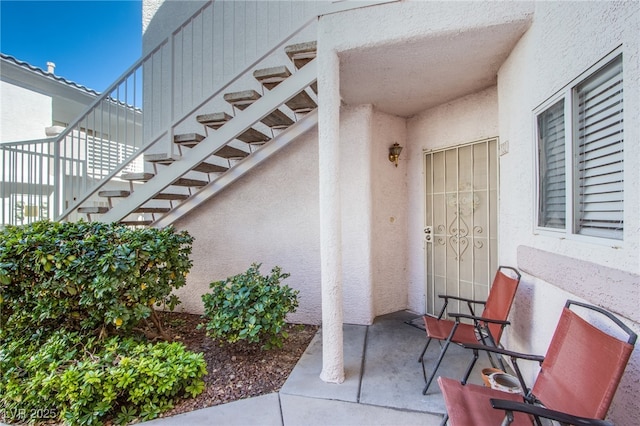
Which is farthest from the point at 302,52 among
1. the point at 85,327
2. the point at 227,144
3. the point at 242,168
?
the point at 85,327

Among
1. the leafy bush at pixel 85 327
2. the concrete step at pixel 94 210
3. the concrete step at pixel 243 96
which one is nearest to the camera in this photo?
the leafy bush at pixel 85 327

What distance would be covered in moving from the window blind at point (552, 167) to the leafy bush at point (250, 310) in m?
2.78

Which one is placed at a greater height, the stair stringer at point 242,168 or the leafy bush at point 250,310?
the stair stringer at point 242,168

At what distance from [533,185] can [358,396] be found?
2577mm

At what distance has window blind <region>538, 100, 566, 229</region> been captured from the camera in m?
2.38

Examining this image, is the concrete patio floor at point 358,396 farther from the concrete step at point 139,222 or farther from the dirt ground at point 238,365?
the concrete step at point 139,222

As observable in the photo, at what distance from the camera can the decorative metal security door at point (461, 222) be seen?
3984mm

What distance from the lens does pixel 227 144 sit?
13.3 feet

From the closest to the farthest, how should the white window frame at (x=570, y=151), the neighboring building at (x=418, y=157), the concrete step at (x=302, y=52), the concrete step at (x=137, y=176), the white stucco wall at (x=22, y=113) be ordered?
1. the neighboring building at (x=418, y=157)
2. the white window frame at (x=570, y=151)
3. the concrete step at (x=302, y=52)
4. the concrete step at (x=137, y=176)
5. the white stucco wall at (x=22, y=113)

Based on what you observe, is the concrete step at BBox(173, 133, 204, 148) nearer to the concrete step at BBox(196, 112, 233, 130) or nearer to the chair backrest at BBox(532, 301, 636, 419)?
the concrete step at BBox(196, 112, 233, 130)

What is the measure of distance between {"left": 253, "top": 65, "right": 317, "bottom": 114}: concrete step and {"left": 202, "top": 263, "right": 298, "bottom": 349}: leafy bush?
240cm

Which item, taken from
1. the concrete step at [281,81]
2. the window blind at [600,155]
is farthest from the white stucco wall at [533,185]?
the concrete step at [281,81]

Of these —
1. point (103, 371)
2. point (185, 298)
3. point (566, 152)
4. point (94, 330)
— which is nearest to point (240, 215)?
point (185, 298)

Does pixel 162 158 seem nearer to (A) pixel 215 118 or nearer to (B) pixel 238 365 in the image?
(A) pixel 215 118
